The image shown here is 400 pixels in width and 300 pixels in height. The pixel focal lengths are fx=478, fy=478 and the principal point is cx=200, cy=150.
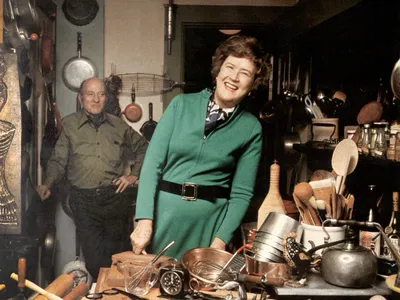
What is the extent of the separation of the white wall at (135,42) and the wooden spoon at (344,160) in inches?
23.6

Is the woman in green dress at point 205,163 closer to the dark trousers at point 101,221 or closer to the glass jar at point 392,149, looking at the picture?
the dark trousers at point 101,221

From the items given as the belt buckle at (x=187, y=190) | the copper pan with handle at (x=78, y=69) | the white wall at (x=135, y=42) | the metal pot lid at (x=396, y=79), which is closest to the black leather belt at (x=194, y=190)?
the belt buckle at (x=187, y=190)

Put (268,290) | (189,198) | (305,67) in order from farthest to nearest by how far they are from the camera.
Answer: (305,67)
(189,198)
(268,290)

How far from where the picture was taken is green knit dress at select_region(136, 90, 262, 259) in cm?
157

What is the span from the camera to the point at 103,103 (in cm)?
162

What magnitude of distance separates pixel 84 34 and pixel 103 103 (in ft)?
0.78

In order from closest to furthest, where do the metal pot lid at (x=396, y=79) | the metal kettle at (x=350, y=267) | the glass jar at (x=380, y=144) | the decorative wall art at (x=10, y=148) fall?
the metal kettle at (x=350, y=267) → the metal pot lid at (x=396, y=79) → the glass jar at (x=380, y=144) → the decorative wall art at (x=10, y=148)

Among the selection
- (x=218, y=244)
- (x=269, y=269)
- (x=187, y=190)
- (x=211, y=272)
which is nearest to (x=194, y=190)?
(x=187, y=190)

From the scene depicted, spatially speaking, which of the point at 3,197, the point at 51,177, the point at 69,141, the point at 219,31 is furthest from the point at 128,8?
the point at 3,197

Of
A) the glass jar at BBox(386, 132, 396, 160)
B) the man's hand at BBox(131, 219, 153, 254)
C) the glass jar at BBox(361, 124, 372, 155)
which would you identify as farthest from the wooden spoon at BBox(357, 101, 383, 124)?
the man's hand at BBox(131, 219, 153, 254)

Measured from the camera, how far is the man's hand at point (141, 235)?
1576 mm

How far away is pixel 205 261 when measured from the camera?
1.37 metres

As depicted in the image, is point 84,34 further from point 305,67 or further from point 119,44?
point 305,67

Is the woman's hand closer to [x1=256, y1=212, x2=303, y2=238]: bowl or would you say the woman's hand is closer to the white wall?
[x1=256, y1=212, x2=303, y2=238]: bowl
